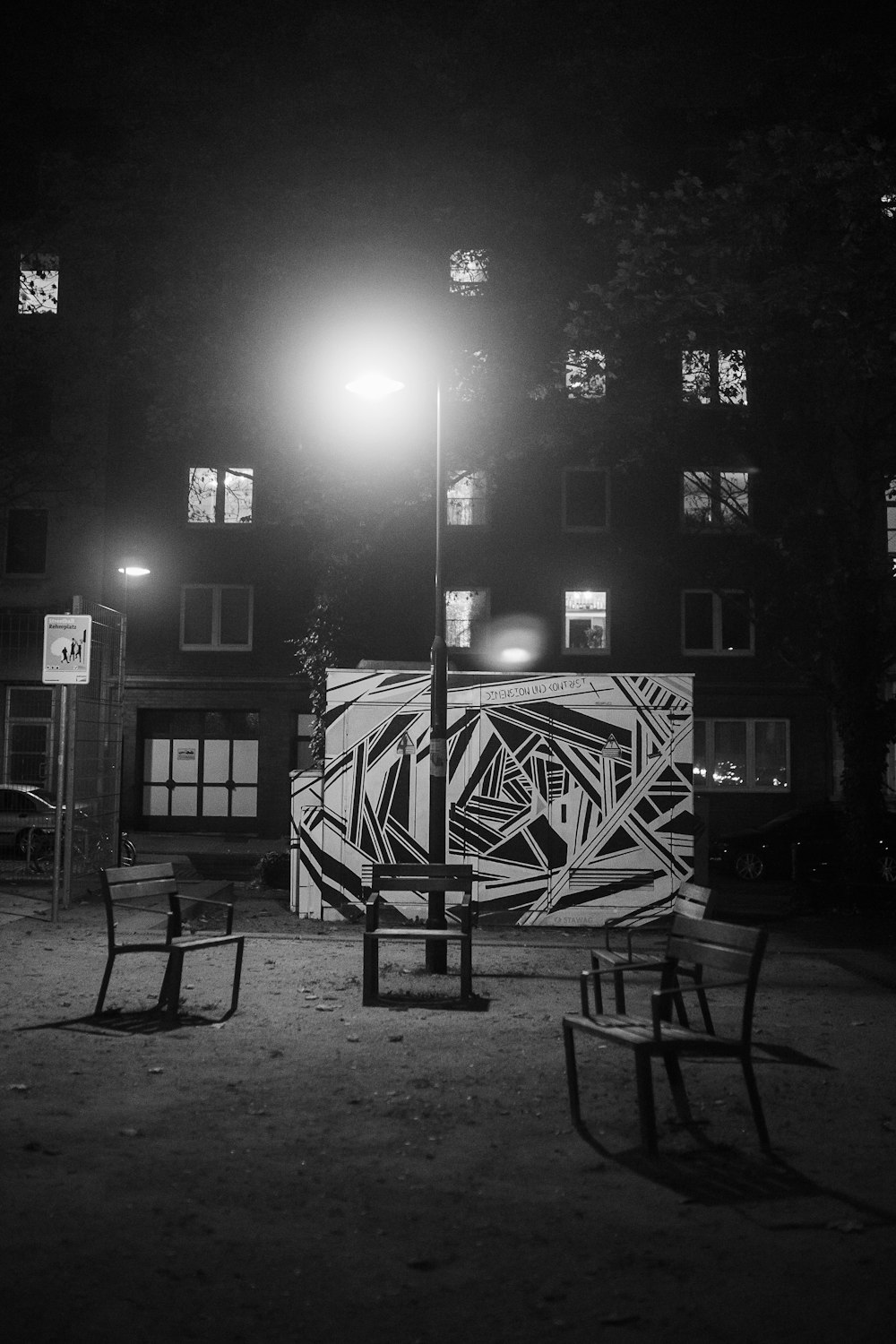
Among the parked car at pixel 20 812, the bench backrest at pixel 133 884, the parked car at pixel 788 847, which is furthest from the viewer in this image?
the parked car at pixel 20 812

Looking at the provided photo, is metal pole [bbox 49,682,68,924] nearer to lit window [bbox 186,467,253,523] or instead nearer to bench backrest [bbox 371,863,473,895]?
bench backrest [bbox 371,863,473,895]

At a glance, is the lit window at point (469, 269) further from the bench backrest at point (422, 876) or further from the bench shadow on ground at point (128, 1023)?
the bench shadow on ground at point (128, 1023)

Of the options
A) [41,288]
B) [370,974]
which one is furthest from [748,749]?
[370,974]

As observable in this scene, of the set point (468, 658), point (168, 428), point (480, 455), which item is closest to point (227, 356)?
point (168, 428)

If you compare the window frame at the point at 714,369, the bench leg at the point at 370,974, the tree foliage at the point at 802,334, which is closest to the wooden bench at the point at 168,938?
the bench leg at the point at 370,974

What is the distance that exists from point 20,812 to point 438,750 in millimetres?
13624

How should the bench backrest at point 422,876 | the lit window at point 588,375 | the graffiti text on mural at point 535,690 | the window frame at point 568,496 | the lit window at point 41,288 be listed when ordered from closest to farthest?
the bench backrest at point 422,876, the graffiti text on mural at point 535,690, the lit window at point 588,375, the window frame at point 568,496, the lit window at point 41,288

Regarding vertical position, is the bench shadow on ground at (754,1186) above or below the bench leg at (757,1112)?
below

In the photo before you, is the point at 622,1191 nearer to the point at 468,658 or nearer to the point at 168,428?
the point at 168,428

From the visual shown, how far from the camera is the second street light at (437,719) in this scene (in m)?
11.8

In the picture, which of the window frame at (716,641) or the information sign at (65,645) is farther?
the window frame at (716,641)

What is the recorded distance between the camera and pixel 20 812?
77.4 feet

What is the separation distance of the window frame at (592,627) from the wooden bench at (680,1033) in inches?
1067

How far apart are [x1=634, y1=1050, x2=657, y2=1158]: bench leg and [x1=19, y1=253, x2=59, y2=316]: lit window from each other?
34.5m
